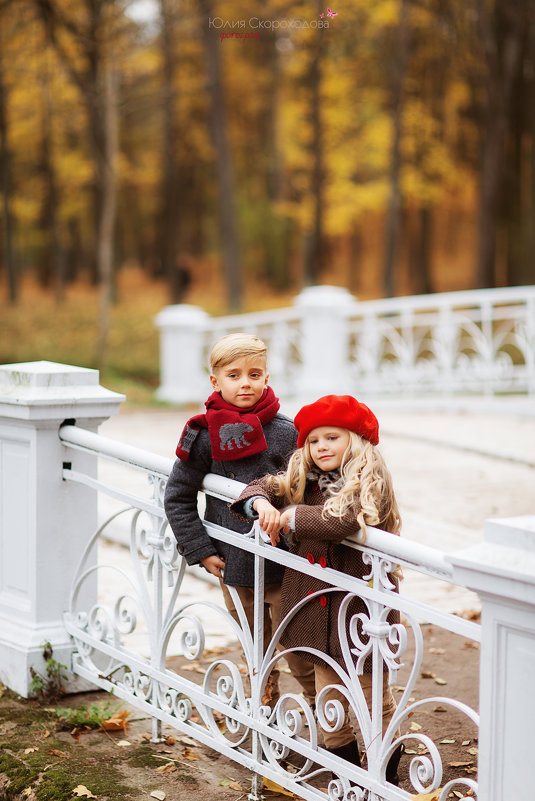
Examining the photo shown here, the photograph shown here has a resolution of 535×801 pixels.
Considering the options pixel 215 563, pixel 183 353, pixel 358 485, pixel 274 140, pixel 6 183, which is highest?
pixel 274 140

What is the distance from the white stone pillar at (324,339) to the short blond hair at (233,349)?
8.77 m

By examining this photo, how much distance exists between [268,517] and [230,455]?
0.44m

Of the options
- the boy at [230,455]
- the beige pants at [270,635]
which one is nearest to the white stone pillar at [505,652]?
the beige pants at [270,635]

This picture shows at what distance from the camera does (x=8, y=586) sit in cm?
443

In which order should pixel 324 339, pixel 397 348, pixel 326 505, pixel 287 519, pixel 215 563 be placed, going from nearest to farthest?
pixel 326 505 < pixel 287 519 < pixel 215 563 < pixel 324 339 < pixel 397 348

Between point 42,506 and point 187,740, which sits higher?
point 42,506

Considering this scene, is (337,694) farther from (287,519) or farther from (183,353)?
(183,353)

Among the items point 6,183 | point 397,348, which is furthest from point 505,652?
point 6,183

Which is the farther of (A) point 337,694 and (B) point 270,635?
(B) point 270,635

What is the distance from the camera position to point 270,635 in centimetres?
364

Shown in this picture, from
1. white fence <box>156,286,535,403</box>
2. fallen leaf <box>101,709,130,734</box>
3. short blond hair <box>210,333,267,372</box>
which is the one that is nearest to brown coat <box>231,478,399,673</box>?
short blond hair <box>210,333,267,372</box>

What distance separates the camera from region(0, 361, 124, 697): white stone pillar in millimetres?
4176

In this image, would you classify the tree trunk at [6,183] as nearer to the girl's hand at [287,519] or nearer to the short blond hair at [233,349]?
the short blond hair at [233,349]

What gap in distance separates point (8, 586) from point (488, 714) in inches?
107
